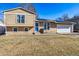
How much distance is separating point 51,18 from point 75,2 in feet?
1.97

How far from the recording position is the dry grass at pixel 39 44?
32.6ft

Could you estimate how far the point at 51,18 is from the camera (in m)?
10.0

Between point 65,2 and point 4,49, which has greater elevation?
point 65,2

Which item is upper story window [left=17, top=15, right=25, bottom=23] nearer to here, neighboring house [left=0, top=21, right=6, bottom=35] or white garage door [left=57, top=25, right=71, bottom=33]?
neighboring house [left=0, top=21, right=6, bottom=35]

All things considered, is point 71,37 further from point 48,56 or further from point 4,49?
point 4,49

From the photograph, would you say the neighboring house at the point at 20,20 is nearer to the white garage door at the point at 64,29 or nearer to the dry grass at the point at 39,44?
the dry grass at the point at 39,44

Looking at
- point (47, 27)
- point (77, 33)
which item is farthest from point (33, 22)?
point (77, 33)

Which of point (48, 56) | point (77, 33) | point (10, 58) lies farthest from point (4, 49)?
point (77, 33)

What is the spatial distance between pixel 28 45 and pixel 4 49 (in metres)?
0.50

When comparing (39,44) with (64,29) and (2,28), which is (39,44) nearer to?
(64,29)

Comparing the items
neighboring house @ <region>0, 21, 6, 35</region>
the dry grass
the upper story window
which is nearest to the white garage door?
the dry grass

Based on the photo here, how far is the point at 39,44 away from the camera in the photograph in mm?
9992

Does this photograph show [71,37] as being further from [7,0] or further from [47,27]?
[7,0]

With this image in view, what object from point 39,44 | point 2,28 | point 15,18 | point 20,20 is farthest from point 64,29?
point 2,28
